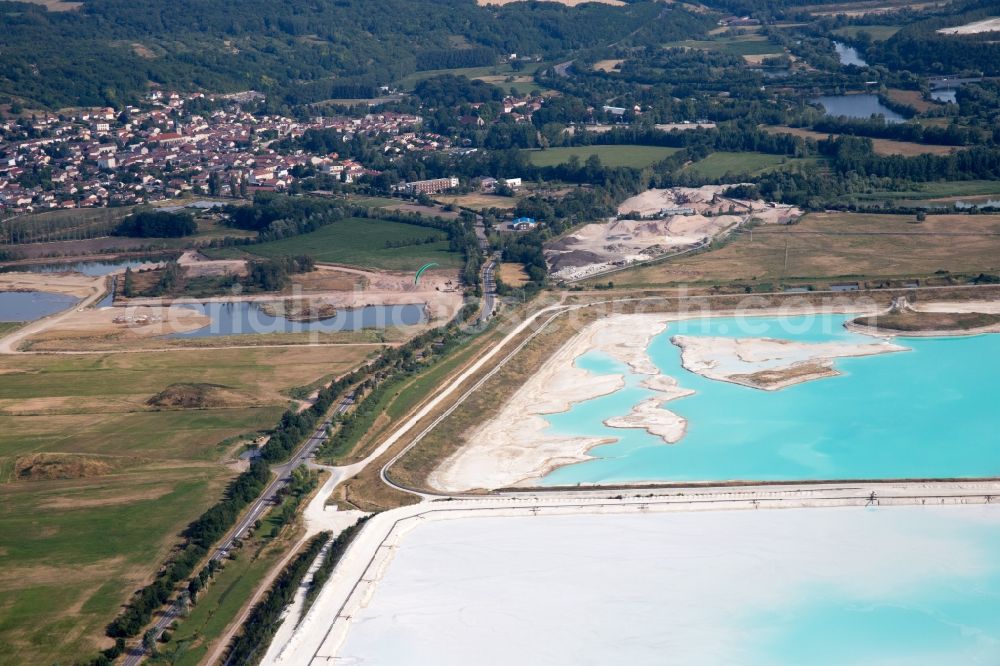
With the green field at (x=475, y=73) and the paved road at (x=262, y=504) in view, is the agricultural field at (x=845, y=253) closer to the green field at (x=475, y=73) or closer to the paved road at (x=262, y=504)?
the paved road at (x=262, y=504)

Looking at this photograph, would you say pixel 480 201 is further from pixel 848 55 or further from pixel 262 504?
pixel 848 55

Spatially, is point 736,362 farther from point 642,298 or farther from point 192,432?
point 192,432

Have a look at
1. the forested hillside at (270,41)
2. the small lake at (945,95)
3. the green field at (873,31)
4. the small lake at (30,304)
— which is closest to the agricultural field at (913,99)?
the small lake at (945,95)

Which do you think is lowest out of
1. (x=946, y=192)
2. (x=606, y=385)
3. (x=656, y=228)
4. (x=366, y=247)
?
(x=606, y=385)

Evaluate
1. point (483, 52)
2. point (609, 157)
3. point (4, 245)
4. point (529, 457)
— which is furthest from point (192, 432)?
point (483, 52)

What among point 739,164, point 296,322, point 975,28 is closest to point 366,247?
point 296,322

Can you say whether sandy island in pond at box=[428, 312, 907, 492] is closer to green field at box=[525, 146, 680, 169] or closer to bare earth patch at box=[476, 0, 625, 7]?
green field at box=[525, 146, 680, 169]
